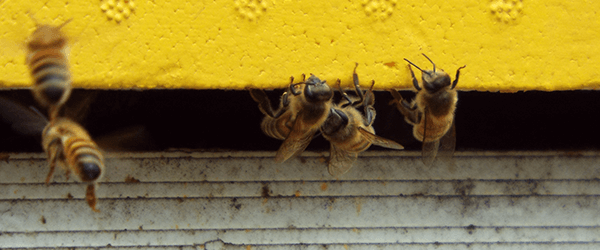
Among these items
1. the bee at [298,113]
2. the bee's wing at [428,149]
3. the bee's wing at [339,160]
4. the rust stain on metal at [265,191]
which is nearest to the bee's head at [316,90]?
the bee at [298,113]

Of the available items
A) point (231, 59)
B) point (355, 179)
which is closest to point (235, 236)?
point (355, 179)

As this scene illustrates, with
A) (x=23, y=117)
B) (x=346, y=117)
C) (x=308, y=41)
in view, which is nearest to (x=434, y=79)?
(x=346, y=117)

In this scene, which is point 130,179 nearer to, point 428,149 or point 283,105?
point 283,105

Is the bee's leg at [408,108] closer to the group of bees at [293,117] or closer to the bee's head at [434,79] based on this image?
the group of bees at [293,117]

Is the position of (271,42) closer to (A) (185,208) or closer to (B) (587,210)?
(A) (185,208)

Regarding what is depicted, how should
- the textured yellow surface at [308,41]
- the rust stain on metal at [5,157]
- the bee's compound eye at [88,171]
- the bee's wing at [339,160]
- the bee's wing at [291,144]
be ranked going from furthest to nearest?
the rust stain on metal at [5,157], the bee's wing at [339,160], the bee's wing at [291,144], the textured yellow surface at [308,41], the bee's compound eye at [88,171]

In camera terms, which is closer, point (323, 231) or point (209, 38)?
point (209, 38)
